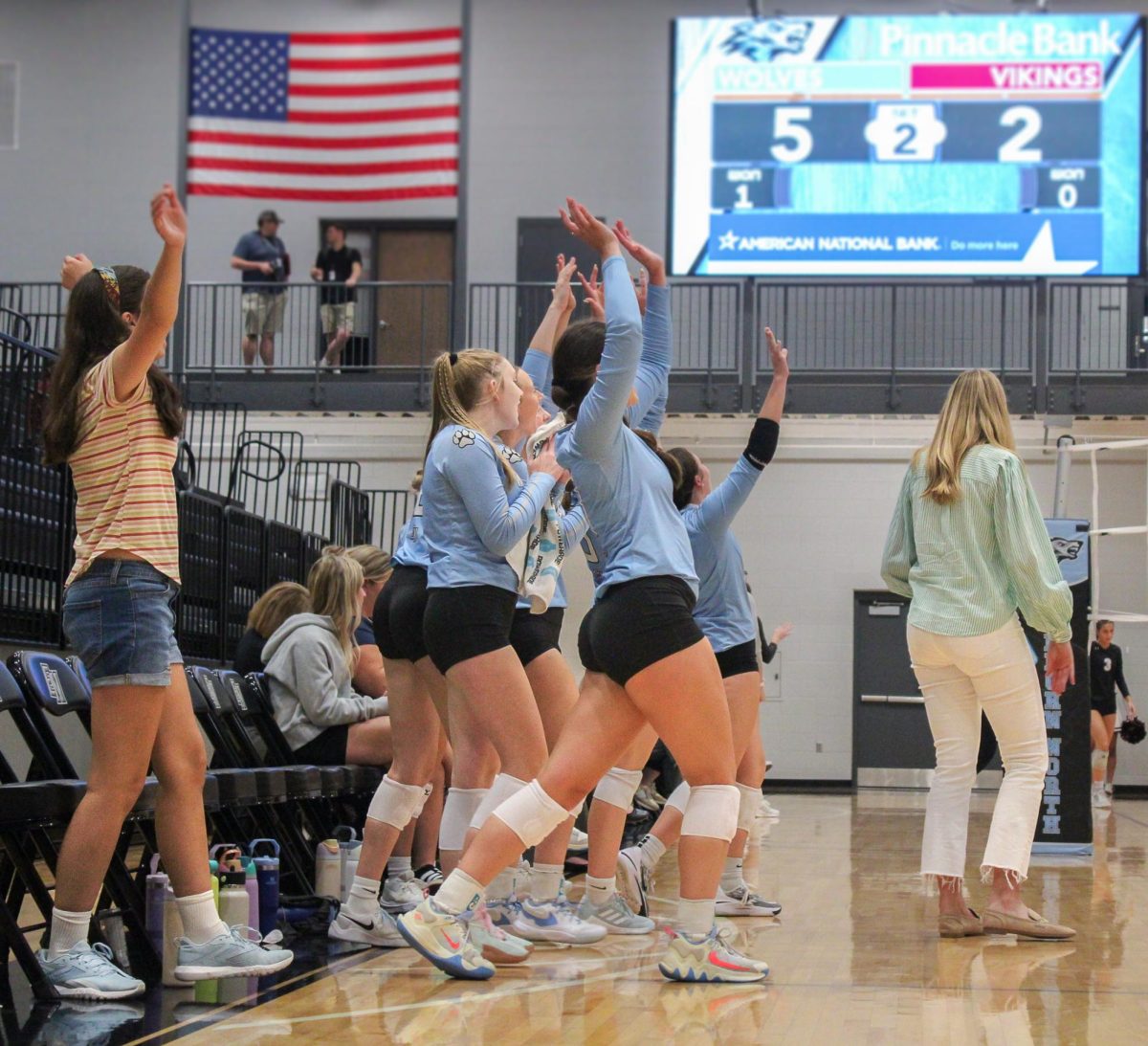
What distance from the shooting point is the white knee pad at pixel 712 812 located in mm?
3264

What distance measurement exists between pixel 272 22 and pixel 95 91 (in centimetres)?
208

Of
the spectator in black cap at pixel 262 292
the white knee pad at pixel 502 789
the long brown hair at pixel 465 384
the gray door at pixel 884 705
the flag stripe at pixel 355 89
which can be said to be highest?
the flag stripe at pixel 355 89

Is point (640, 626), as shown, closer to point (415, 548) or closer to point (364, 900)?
point (415, 548)

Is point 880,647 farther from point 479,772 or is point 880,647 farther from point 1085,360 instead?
point 479,772

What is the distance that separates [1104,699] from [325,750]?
917 cm

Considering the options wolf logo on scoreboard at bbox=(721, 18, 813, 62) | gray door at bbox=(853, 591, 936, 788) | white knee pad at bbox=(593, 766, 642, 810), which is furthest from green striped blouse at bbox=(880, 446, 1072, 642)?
wolf logo on scoreboard at bbox=(721, 18, 813, 62)

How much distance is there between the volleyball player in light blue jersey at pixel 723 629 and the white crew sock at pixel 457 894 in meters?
1.24

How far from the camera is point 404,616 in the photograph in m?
4.00

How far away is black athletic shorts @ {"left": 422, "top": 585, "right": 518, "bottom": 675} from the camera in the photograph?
11.7 feet

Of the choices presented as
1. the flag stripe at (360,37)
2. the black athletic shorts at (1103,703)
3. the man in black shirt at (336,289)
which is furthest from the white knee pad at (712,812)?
the flag stripe at (360,37)

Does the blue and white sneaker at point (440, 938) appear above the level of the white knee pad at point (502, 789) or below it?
below

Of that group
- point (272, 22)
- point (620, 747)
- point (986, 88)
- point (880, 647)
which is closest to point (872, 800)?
point (880, 647)

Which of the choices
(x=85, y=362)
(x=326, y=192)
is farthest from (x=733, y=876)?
(x=326, y=192)

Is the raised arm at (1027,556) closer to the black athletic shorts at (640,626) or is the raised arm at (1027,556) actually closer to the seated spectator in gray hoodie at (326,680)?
the black athletic shorts at (640,626)
